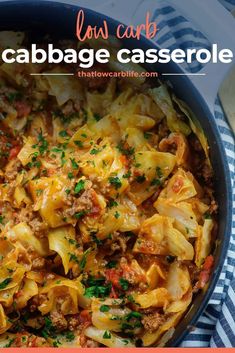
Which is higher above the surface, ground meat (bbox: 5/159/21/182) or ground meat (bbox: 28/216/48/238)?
ground meat (bbox: 5/159/21/182)

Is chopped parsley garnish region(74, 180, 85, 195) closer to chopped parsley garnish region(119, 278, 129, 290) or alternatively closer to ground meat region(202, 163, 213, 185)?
chopped parsley garnish region(119, 278, 129, 290)

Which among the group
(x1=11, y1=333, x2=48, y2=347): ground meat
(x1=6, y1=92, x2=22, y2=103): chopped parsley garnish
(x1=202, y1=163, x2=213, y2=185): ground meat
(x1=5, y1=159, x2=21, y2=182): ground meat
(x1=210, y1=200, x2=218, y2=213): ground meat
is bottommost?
(x1=11, y1=333, x2=48, y2=347): ground meat

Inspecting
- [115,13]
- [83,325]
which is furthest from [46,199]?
[115,13]

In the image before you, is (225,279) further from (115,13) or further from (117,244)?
(115,13)

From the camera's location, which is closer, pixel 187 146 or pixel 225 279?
pixel 187 146

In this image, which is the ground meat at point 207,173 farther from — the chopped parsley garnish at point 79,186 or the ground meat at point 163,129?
the chopped parsley garnish at point 79,186

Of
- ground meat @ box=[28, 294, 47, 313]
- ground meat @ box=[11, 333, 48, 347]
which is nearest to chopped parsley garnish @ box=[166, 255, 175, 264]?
ground meat @ box=[28, 294, 47, 313]
